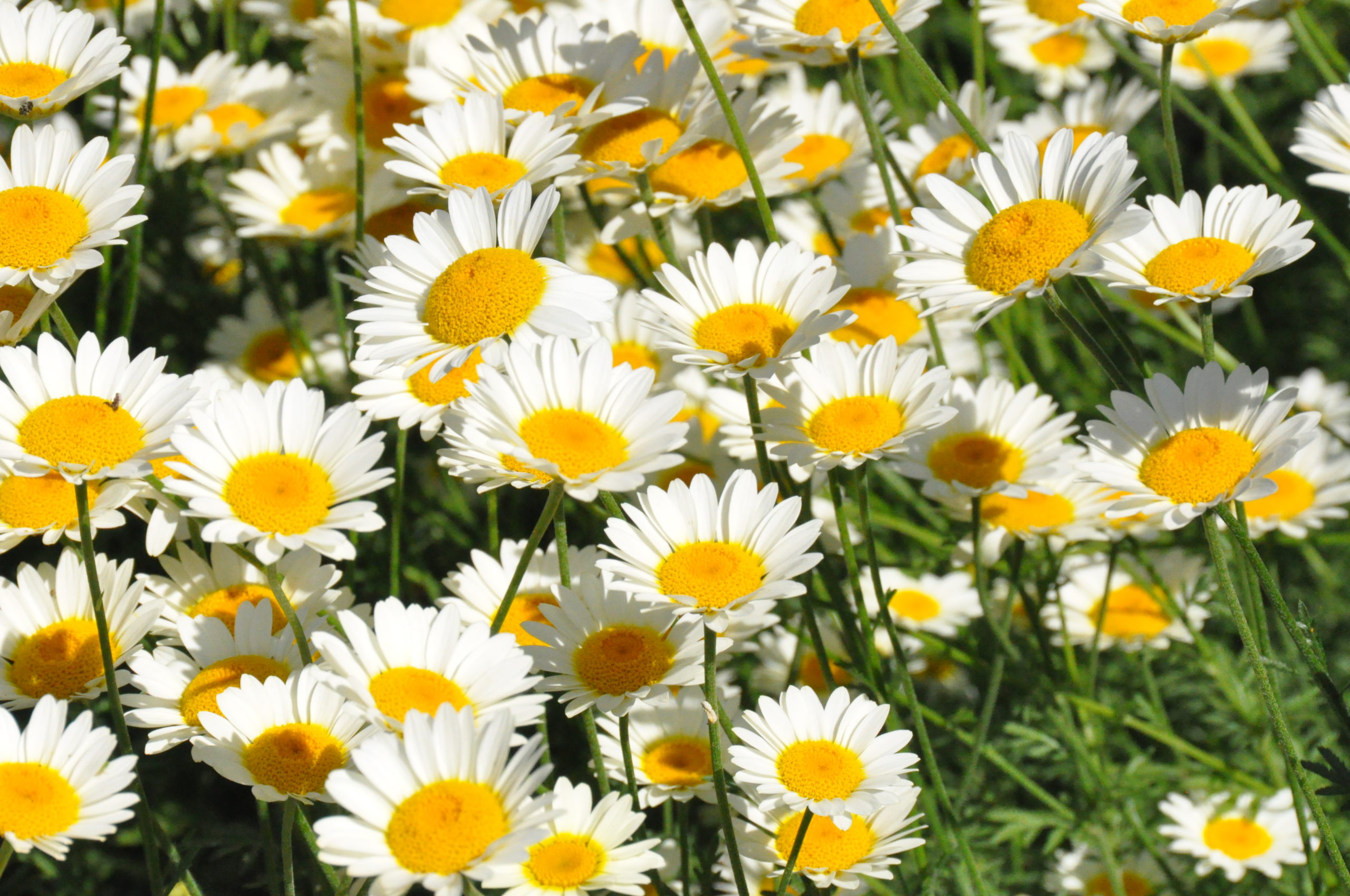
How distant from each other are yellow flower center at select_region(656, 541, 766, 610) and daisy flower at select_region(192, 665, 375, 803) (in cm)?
44

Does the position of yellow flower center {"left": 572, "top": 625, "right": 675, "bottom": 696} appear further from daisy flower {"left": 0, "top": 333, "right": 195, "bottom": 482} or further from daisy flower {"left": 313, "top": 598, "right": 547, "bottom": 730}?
daisy flower {"left": 0, "top": 333, "right": 195, "bottom": 482}

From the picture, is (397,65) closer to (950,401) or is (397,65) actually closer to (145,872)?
(950,401)

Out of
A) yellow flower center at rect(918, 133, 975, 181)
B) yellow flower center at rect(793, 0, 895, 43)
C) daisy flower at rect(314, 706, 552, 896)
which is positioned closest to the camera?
daisy flower at rect(314, 706, 552, 896)

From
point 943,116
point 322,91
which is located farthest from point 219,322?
point 943,116

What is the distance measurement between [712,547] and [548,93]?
105 centimetres

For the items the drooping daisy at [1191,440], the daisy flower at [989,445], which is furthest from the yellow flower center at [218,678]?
the drooping daisy at [1191,440]

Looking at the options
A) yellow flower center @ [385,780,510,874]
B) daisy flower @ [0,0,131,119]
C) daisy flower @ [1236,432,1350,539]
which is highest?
daisy flower @ [0,0,131,119]

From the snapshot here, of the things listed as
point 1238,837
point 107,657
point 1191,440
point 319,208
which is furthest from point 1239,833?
point 319,208

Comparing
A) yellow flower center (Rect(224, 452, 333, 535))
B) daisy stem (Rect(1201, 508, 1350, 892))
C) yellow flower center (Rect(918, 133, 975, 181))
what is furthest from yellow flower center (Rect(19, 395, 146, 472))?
yellow flower center (Rect(918, 133, 975, 181))

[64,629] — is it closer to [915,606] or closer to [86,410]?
[86,410]

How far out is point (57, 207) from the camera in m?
1.87

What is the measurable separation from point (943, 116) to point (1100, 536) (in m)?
1.11

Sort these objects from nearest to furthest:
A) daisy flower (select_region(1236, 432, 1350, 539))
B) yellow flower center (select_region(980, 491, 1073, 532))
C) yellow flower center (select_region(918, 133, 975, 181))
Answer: yellow flower center (select_region(980, 491, 1073, 532))
daisy flower (select_region(1236, 432, 1350, 539))
yellow flower center (select_region(918, 133, 975, 181))

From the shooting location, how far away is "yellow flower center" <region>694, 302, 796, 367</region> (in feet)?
6.26
